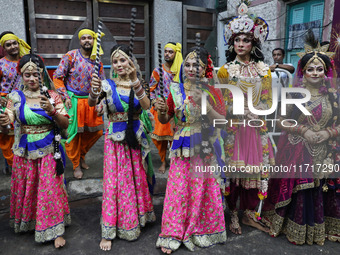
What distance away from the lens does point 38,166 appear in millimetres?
2916

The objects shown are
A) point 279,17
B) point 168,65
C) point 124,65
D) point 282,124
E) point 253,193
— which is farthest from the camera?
point 279,17

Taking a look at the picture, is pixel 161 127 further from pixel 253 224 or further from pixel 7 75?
pixel 7 75

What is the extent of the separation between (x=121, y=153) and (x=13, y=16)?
18.9ft

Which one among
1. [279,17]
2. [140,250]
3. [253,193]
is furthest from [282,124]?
[279,17]

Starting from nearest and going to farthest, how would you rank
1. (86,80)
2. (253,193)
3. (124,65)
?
(124,65) → (253,193) → (86,80)

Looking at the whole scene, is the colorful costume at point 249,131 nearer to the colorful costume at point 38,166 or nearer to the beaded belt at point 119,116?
the beaded belt at point 119,116

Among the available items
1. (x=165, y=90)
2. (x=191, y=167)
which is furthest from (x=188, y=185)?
(x=165, y=90)

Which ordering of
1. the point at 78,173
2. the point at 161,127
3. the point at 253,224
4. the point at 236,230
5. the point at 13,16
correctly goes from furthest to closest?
1. the point at 13,16
2. the point at 161,127
3. the point at 78,173
4. the point at 253,224
5. the point at 236,230

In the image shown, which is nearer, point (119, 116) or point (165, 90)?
point (119, 116)

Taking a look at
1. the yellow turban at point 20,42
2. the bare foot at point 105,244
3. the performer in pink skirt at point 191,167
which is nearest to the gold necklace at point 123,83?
the performer in pink skirt at point 191,167

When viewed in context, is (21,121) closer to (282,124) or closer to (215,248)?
(215,248)

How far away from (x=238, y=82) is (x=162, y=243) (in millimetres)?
1795

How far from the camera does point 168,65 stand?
16.6 feet

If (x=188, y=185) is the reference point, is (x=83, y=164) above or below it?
below
